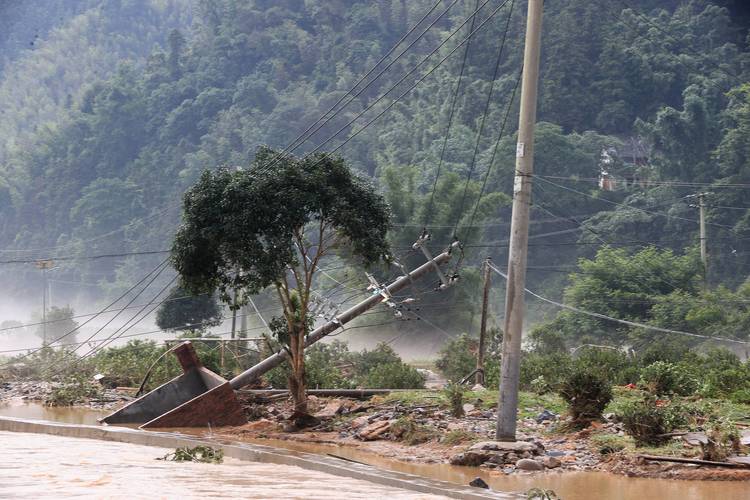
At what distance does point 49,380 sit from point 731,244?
48.3 meters

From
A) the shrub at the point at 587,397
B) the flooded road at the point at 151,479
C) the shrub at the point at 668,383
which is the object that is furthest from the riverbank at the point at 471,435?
the flooded road at the point at 151,479

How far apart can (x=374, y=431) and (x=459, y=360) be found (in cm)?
1857

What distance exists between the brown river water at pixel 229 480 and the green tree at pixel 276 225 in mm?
5172

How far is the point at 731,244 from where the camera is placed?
67.3 m

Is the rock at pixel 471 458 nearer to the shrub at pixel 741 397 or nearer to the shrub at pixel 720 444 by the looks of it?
the shrub at pixel 720 444

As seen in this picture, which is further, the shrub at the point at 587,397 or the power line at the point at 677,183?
the power line at the point at 677,183

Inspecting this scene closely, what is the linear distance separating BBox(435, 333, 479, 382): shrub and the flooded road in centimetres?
1959

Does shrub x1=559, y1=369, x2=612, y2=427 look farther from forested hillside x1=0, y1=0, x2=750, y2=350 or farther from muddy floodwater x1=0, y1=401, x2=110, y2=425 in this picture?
forested hillside x1=0, y1=0, x2=750, y2=350

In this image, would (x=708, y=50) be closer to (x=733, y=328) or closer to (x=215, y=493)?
(x=733, y=328)

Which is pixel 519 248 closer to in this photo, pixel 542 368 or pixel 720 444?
pixel 720 444

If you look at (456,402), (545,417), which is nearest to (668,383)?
(545,417)

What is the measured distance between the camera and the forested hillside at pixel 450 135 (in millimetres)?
63656

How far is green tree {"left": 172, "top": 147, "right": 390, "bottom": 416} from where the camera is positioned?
1894 centimetres

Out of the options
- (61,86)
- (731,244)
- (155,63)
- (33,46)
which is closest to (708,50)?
(731,244)
